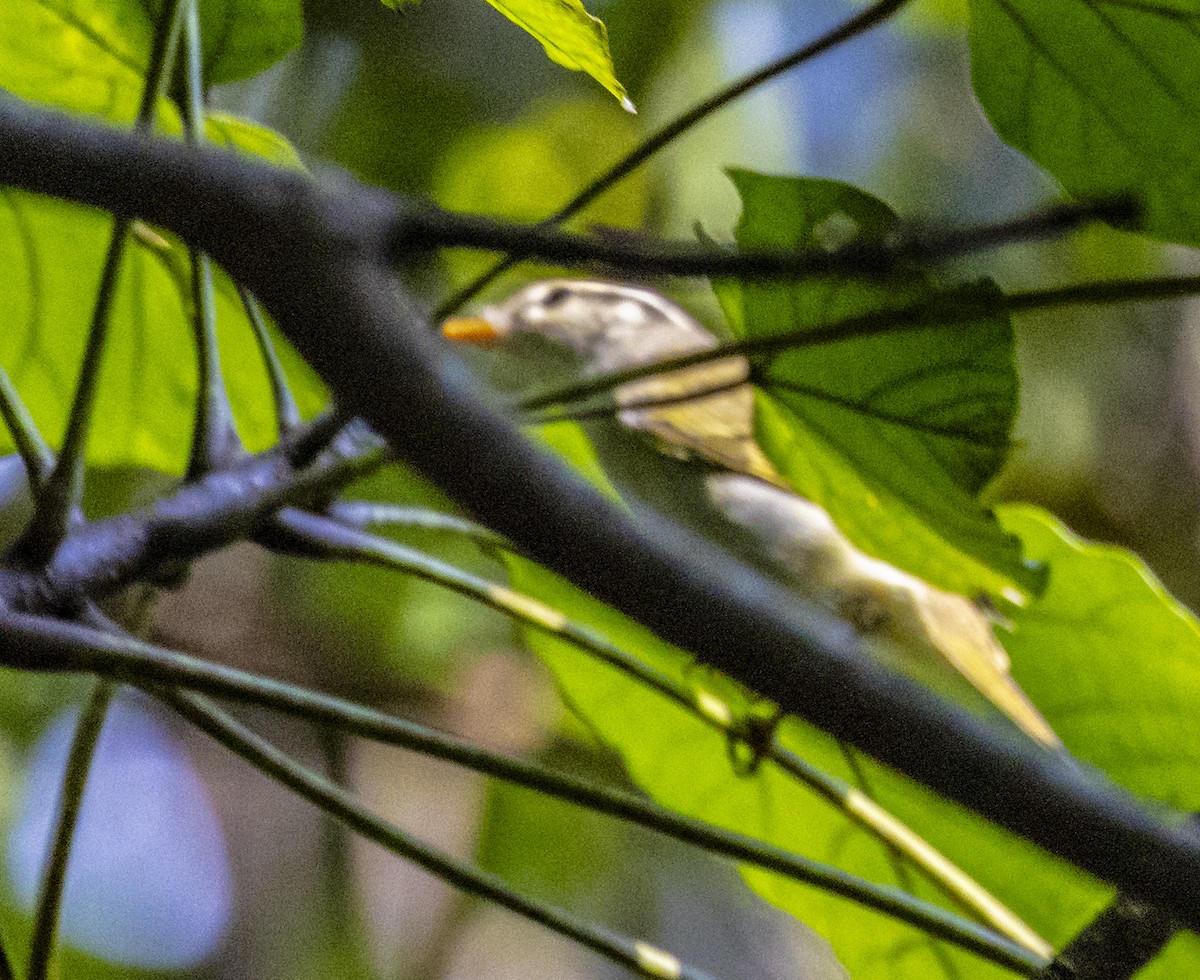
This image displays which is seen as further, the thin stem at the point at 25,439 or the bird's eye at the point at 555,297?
the bird's eye at the point at 555,297

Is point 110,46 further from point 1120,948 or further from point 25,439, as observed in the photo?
point 1120,948

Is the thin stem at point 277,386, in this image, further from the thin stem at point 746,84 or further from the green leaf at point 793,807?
the green leaf at point 793,807

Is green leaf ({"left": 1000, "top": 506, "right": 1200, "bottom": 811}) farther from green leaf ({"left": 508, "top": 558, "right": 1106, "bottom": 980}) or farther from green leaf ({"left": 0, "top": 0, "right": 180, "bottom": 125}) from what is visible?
green leaf ({"left": 0, "top": 0, "right": 180, "bottom": 125})

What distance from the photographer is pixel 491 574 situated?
4.40 ft

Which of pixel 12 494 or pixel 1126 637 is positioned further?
pixel 12 494

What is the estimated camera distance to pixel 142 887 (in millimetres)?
1776

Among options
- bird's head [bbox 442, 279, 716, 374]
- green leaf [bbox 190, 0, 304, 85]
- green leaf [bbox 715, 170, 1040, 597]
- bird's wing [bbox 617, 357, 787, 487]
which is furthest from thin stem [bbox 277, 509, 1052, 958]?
bird's head [bbox 442, 279, 716, 374]

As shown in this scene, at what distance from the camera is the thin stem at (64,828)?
500mm

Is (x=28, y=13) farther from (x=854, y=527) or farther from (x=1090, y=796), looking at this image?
(x=1090, y=796)

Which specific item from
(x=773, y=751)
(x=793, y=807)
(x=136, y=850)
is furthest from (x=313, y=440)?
(x=136, y=850)

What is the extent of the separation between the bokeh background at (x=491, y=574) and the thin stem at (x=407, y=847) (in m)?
0.88

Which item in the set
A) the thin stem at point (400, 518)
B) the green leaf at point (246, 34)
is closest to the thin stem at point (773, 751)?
the thin stem at point (400, 518)

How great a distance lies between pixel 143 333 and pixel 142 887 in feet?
4.36

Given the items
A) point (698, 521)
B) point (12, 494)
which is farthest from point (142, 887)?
point (698, 521)
